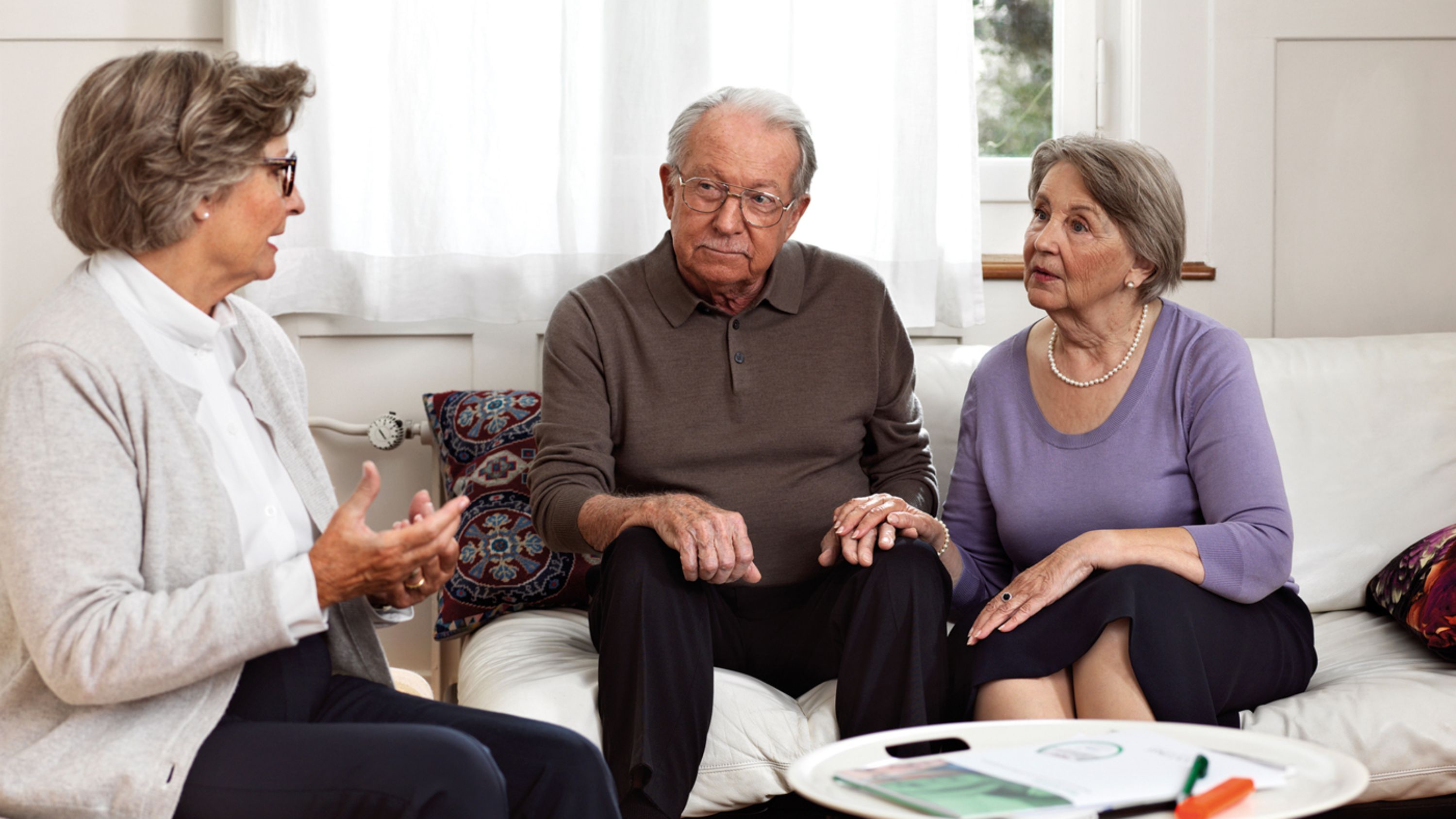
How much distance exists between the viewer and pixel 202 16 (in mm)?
2379

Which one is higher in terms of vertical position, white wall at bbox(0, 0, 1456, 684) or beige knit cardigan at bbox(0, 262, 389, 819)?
white wall at bbox(0, 0, 1456, 684)

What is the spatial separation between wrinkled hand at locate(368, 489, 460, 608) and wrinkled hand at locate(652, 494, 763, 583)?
12.4 inches

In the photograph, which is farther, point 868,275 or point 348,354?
point 348,354

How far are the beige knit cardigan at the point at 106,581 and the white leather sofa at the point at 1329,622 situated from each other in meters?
0.58

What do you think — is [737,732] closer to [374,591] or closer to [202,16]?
[374,591]

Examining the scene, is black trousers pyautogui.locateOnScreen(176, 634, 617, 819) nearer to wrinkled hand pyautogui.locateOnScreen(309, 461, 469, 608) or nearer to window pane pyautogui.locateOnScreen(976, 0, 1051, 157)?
wrinkled hand pyautogui.locateOnScreen(309, 461, 469, 608)

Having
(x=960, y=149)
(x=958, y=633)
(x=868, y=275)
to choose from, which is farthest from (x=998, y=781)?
(x=960, y=149)

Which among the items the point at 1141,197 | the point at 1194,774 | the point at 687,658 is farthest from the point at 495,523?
the point at 1194,774

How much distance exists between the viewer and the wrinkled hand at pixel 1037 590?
1591 mm

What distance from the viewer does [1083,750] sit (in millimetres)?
1070

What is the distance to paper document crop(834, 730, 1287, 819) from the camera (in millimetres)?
942

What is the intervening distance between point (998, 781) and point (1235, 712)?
824 millimetres

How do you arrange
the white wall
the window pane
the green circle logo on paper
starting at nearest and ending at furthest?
the green circle logo on paper, the white wall, the window pane

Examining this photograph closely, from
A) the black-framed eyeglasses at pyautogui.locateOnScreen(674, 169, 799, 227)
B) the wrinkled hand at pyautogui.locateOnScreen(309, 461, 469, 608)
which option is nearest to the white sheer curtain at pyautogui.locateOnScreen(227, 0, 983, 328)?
the black-framed eyeglasses at pyautogui.locateOnScreen(674, 169, 799, 227)
